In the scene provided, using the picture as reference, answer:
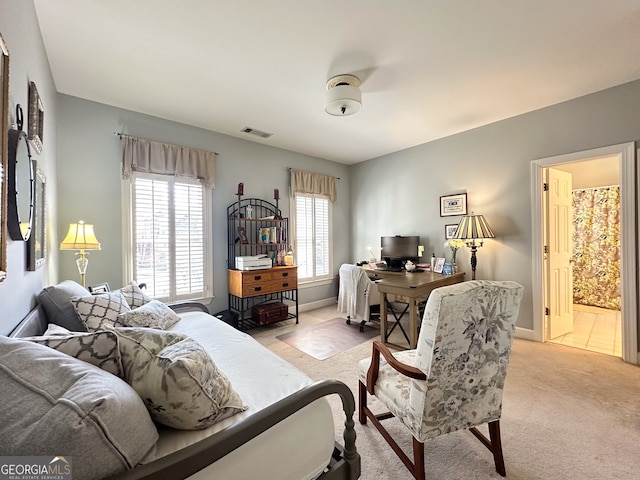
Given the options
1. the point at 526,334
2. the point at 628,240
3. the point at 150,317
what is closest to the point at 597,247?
the point at 628,240

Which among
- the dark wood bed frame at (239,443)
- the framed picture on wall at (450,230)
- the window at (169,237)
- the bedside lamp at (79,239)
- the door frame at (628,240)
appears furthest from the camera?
the framed picture on wall at (450,230)

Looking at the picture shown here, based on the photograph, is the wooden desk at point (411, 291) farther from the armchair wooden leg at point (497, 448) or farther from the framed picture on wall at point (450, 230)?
the armchair wooden leg at point (497, 448)

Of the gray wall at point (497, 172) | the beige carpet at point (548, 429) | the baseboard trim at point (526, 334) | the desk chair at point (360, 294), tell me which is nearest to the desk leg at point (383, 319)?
the desk chair at point (360, 294)

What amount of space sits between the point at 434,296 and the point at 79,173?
3601 mm

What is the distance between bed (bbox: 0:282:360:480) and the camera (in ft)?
2.55

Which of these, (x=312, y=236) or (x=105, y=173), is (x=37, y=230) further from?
(x=312, y=236)

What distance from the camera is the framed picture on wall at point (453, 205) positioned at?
3967mm

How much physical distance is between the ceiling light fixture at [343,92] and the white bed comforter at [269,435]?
226cm

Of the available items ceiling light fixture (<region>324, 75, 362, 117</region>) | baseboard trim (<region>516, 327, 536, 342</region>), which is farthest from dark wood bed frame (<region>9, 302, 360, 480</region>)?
baseboard trim (<region>516, 327, 536, 342</region>)

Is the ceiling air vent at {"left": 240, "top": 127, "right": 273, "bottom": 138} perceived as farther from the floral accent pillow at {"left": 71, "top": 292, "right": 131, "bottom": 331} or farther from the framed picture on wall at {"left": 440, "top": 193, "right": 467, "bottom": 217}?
the framed picture on wall at {"left": 440, "top": 193, "right": 467, "bottom": 217}

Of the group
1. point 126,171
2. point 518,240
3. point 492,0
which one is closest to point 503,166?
point 518,240

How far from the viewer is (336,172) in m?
5.46

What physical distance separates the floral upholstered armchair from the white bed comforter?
511 millimetres

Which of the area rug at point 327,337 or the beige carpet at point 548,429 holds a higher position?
the area rug at point 327,337
